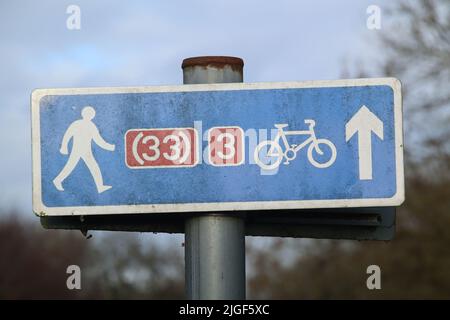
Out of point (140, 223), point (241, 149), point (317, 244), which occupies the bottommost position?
point (317, 244)

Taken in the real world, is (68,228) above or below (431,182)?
above

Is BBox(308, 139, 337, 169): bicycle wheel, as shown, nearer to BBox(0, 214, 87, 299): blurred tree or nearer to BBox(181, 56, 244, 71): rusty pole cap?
BBox(181, 56, 244, 71): rusty pole cap

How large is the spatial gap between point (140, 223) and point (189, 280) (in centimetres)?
36

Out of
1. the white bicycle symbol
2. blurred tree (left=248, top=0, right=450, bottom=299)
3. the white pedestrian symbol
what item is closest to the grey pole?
the white bicycle symbol

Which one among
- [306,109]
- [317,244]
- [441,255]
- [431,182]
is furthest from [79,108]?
[317,244]

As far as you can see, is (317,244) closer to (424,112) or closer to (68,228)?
(424,112)

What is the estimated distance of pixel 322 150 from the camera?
12.8 feet

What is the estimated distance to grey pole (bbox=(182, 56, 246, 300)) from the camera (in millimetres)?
3908

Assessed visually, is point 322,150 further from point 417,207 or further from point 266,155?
point 417,207

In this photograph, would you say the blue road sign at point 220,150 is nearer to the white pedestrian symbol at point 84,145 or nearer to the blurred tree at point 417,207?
the white pedestrian symbol at point 84,145

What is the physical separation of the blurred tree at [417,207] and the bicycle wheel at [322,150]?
1915 cm
